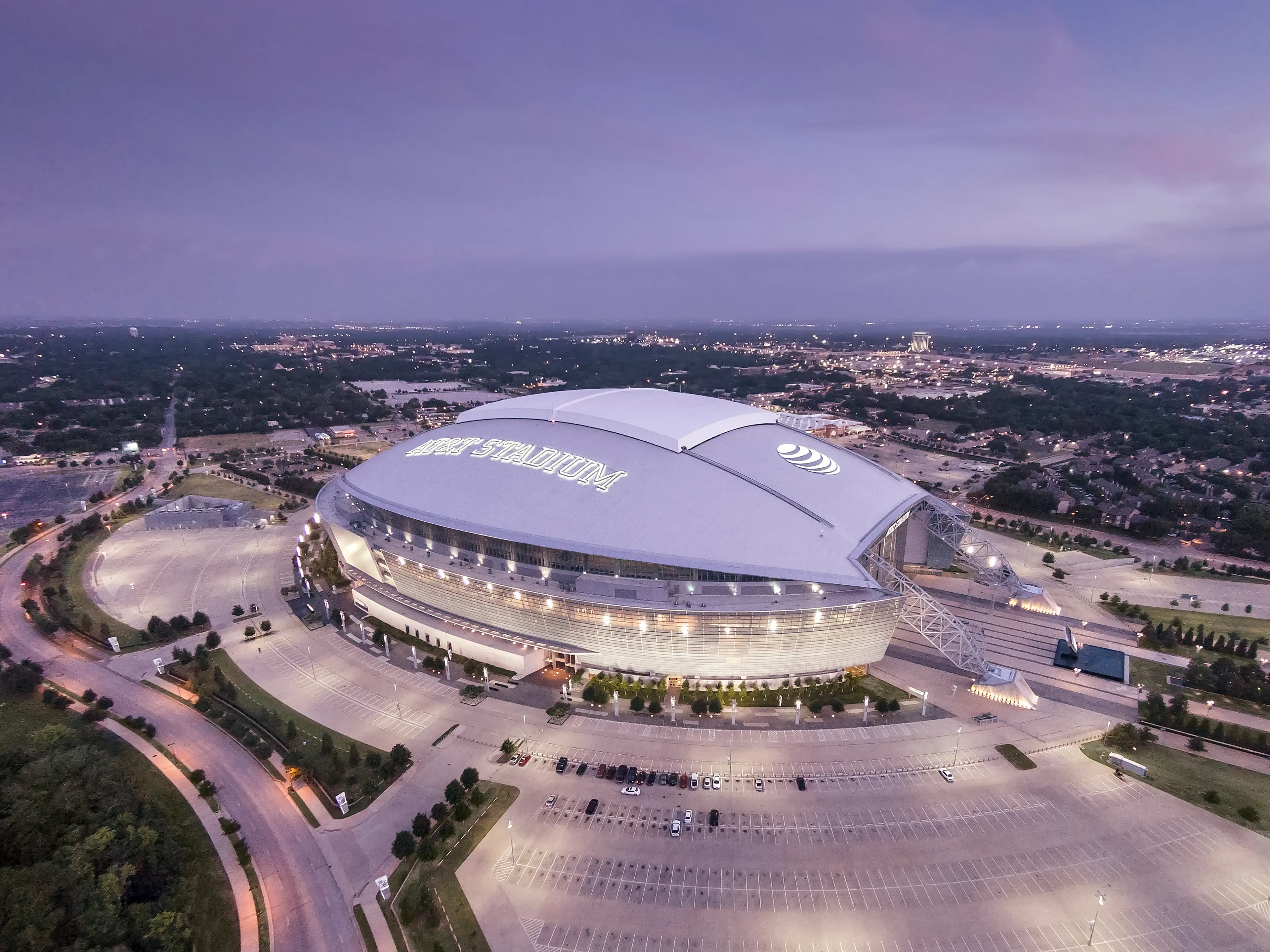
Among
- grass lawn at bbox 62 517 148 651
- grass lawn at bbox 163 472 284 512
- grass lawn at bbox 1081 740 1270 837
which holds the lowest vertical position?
grass lawn at bbox 62 517 148 651

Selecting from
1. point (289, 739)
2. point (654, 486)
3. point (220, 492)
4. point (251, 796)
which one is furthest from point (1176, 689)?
point (220, 492)

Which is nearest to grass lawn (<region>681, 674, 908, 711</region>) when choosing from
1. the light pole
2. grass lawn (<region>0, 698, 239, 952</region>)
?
the light pole

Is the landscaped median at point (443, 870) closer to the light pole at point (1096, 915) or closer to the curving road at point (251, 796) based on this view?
the curving road at point (251, 796)

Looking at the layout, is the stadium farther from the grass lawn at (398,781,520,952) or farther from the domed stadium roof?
the grass lawn at (398,781,520,952)

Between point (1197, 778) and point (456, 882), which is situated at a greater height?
point (1197, 778)

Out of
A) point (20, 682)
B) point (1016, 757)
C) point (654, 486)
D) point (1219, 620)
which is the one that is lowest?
point (20, 682)

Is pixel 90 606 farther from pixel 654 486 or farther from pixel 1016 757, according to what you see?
pixel 1016 757
